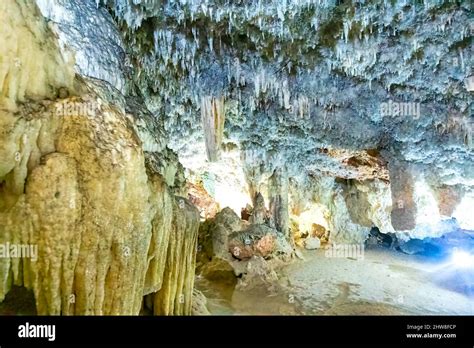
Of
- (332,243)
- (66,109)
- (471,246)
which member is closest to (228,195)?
(332,243)

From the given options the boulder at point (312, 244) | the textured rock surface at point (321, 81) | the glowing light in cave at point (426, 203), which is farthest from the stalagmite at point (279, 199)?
the glowing light in cave at point (426, 203)

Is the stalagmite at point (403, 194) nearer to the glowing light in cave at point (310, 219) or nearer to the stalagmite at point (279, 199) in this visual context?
the stalagmite at point (279, 199)

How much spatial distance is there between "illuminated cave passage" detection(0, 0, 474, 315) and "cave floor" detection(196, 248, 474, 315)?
0.23 feet

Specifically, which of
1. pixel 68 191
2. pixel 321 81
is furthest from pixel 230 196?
pixel 68 191

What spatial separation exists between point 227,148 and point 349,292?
18.6 feet

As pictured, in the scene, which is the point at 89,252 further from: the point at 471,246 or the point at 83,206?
the point at 471,246

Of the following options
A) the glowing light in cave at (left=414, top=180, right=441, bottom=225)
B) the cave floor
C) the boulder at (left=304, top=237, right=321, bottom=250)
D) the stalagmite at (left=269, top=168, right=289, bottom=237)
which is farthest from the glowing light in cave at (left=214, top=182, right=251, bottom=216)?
the glowing light in cave at (left=414, top=180, right=441, bottom=225)

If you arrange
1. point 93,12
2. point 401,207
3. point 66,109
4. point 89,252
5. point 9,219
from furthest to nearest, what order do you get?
1. point 401,207
2. point 93,12
3. point 66,109
4. point 89,252
5. point 9,219

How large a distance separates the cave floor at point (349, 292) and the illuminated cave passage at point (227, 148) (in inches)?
2.8

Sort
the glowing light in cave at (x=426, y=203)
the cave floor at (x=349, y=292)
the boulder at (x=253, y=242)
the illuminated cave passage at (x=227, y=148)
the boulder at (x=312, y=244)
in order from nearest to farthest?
the illuminated cave passage at (x=227, y=148) < the cave floor at (x=349, y=292) < the boulder at (x=253, y=242) < the glowing light in cave at (x=426, y=203) < the boulder at (x=312, y=244)

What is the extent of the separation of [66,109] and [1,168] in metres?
0.74

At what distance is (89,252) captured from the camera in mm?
3025

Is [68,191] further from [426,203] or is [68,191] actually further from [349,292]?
[426,203]

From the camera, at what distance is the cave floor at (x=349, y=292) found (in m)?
6.25
